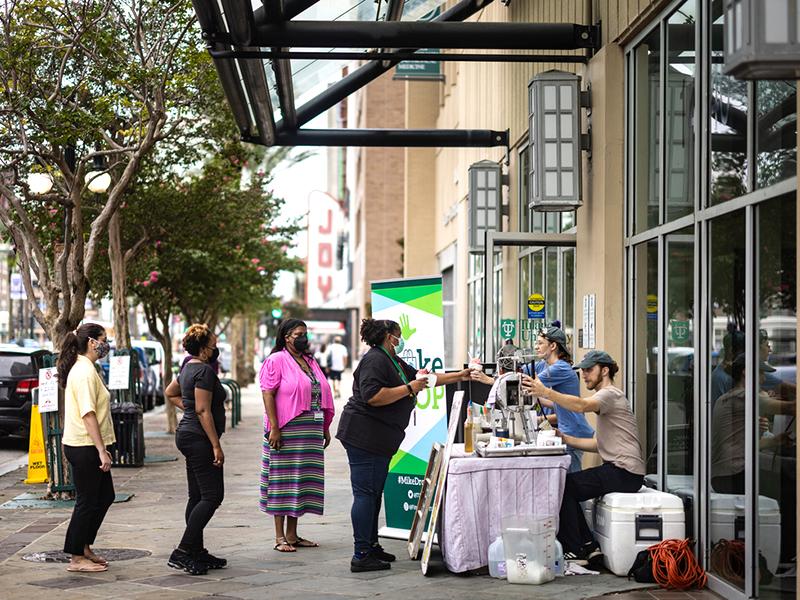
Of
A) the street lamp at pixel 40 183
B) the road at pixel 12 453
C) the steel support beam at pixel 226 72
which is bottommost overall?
the road at pixel 12 453

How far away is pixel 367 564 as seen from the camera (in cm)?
862

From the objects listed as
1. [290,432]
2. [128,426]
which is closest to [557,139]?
[290,432]

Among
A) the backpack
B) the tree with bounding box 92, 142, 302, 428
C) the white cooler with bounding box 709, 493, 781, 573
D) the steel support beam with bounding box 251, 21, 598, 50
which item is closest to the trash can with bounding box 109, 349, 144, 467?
the tree with bounding box 92, 142, 302, 428

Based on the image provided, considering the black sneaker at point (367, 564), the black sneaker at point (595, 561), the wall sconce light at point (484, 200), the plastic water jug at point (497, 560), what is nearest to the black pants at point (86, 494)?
the black sneaker at point (367, 564)

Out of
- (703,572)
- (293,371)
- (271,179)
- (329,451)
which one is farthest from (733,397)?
(271,179)

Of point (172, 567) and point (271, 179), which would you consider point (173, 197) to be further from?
point (172, 567)

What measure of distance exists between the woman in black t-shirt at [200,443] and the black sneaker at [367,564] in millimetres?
991

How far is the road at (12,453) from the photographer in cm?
1736

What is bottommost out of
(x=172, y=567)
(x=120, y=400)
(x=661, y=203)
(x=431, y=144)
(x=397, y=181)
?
(x=172, y=567)

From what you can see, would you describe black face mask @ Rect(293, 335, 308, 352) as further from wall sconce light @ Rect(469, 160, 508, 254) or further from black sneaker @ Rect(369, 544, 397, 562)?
wall sconce light @ Rect(469, 160, 508, 254)

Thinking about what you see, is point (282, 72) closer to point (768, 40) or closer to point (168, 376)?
point (768, 40)

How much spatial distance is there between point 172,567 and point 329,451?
36.0ft

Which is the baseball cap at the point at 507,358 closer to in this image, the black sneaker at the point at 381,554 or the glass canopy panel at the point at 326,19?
the black sneaker at the point at 381,554

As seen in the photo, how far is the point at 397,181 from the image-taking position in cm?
6241
